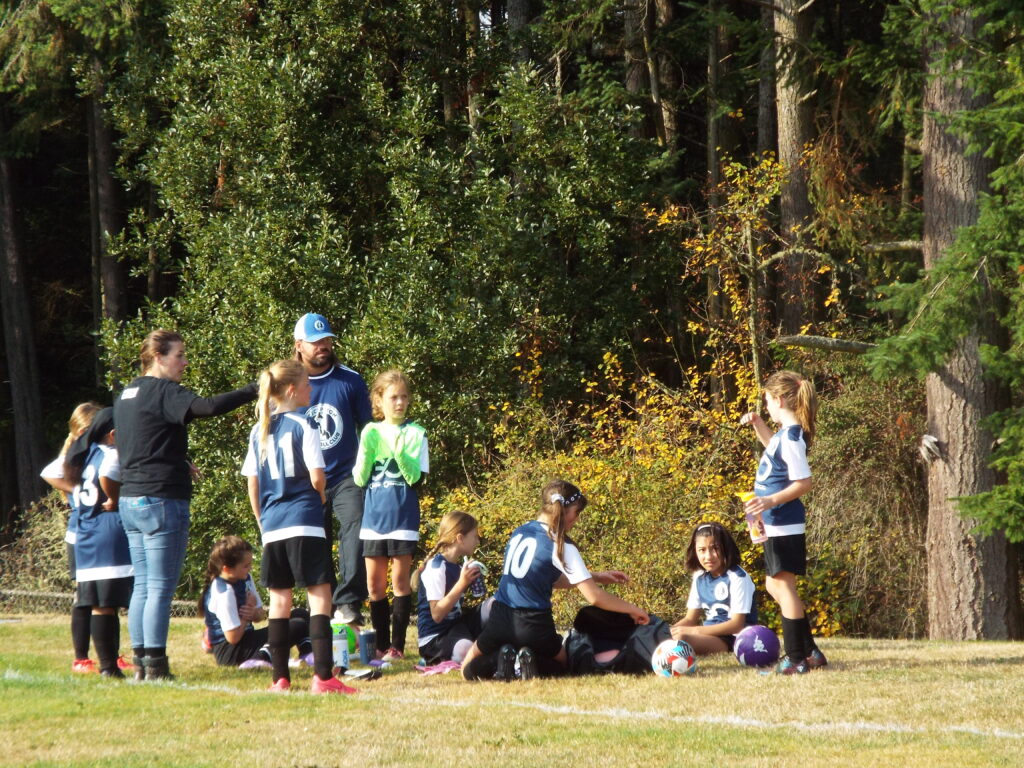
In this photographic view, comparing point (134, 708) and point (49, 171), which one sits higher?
point (49, 171)

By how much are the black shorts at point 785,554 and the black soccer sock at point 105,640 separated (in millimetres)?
3900

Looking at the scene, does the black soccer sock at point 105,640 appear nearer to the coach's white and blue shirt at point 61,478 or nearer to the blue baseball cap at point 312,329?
the coach's white and blue shirt at point 61,478

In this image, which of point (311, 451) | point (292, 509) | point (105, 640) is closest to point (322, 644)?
point (292, 509)

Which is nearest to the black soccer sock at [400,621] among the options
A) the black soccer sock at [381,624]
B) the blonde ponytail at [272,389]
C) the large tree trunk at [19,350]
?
the black soccer sock at [381,624]

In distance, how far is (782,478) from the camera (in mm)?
7184

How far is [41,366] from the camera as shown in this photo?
970 inches

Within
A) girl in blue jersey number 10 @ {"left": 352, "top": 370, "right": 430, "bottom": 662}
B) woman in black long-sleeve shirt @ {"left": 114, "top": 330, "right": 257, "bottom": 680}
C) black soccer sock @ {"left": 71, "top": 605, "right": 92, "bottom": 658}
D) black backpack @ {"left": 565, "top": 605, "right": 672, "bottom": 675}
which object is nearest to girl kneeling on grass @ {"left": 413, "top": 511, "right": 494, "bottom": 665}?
girl in blue jersey number 10 @ {"left": 352, "top": 370, "right": 430, "bottom": 662}

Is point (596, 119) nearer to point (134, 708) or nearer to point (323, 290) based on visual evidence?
point (323, 290)

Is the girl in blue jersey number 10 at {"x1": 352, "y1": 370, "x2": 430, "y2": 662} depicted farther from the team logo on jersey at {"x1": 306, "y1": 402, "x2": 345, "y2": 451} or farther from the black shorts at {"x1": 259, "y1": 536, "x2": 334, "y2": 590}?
the black shorts at {"x1": 259, "y1": 536, "x2": 334, "y2": 590}

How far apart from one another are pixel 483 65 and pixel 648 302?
3856 millimetres

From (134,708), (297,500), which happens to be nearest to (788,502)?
(297,500)

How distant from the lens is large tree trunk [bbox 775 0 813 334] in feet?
48.2

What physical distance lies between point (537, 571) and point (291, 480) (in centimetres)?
156

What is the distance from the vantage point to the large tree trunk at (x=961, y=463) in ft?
39.1
